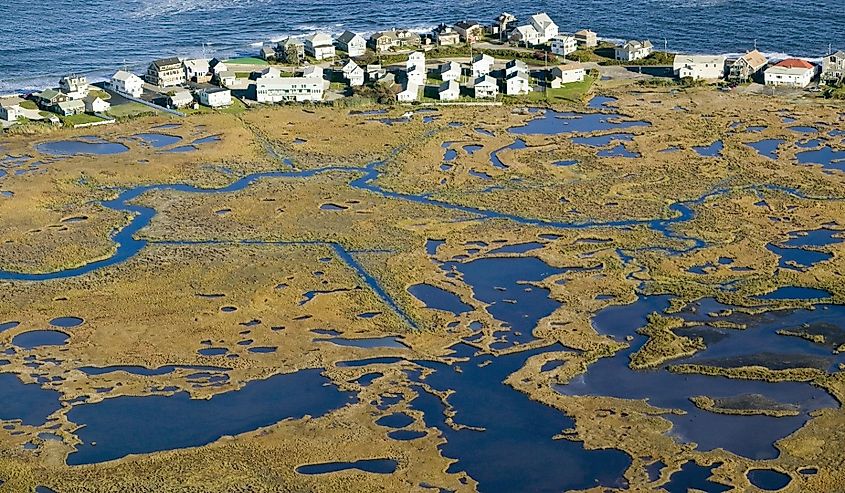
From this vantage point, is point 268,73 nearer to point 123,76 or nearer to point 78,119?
point 123,76

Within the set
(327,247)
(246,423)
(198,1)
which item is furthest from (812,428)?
(198,1)

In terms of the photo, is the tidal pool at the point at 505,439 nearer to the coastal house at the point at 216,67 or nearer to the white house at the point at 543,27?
the coastal house at the point at 216,67

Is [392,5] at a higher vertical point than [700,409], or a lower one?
higher

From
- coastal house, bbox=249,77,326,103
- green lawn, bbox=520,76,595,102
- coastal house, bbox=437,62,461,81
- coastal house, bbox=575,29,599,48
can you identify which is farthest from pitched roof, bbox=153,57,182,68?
coastal house, bbox=575,29,599,48

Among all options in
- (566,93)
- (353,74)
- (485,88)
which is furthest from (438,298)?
(353,74)

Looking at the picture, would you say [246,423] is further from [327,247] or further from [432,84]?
[432,84]

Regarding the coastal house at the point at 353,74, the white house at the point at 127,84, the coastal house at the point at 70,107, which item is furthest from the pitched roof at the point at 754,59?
the coastal house at the point at 70,107

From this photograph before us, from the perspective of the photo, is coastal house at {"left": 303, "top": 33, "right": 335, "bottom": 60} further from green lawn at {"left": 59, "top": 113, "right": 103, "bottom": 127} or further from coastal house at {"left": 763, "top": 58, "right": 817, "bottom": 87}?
coastal house at {"left": 763, "top": 58, "right": 817, "bottom": 87}
